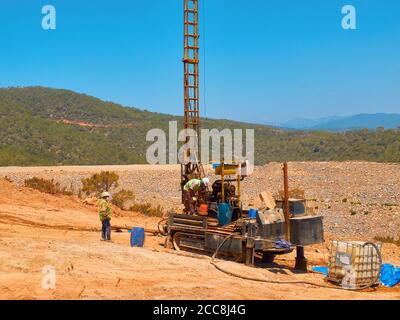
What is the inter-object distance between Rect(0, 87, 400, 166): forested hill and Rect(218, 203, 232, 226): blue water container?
40140mm

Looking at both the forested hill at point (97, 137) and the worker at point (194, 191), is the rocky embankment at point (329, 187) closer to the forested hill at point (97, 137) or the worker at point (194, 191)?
the worker at point (194, 191)

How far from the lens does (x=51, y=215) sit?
18297 mm

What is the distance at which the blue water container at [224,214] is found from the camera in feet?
43.2

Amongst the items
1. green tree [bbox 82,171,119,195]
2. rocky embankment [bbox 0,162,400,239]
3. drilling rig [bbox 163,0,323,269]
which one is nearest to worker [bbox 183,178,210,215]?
drilling rig [bbox 163,0,323,269]

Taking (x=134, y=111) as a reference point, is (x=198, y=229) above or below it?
below

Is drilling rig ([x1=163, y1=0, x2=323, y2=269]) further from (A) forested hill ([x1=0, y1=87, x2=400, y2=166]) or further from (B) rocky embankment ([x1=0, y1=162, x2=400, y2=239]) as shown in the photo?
(A) forested hill ([x1=0, y1=87, x2=400, y2=166])

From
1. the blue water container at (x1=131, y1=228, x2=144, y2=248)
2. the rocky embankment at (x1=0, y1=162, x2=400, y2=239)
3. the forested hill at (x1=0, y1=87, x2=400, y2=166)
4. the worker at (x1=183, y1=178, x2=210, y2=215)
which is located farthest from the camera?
the forested hill at (x1=0, y1=87, x2=400, y2=166)

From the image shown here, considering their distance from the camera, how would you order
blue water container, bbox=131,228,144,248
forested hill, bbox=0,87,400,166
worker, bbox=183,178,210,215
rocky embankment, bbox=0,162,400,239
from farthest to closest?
forested hill, bbox=0,87,400,166 < rocky embankment, bbox=0,162,400,239 < worker, bbox=183,178,210,215 < blue water container, bbox=131,228,144,248

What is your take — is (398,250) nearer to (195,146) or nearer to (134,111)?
(195,146)

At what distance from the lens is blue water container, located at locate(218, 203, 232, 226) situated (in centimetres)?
1317

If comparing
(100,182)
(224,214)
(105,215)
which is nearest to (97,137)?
(100,182)

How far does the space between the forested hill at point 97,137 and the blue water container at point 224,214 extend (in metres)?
40.1
